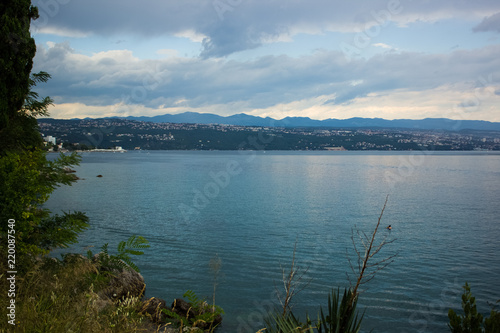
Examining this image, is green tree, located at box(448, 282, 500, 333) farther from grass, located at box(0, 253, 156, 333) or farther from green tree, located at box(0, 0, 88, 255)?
green tree, located at box(0, 0, 88, 255)

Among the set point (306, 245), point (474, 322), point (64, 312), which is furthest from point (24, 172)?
point (306, 245)

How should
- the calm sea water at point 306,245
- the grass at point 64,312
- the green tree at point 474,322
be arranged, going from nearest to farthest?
the grass at point 64,312 < the green tree at point 474,322 < the calm sea water at point 306,245

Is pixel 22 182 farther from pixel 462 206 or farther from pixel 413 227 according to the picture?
pixel 462 206

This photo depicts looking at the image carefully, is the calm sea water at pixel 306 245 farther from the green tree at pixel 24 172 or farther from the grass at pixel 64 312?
the green tree at pixel 24 172

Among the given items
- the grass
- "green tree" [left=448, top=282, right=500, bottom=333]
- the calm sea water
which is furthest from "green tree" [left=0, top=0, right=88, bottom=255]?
"green tree" [left=448, top=282, right=500, bottom=333]

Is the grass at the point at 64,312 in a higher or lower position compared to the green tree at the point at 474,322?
higher

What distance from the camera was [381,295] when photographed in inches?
607

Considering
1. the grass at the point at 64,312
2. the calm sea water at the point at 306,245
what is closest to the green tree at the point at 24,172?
the grass at the point at 64,312

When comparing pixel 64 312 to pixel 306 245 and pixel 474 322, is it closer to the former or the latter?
pixel 474 322

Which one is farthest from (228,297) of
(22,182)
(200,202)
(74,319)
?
→ (200,202)

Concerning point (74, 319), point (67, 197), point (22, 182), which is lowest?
point (67, 197)

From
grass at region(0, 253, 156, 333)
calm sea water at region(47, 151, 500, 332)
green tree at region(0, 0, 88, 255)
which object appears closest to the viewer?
grass at region(0, 253, 156, 333)

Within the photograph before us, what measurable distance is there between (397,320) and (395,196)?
35.9 m

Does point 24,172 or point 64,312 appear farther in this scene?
point 24,172
